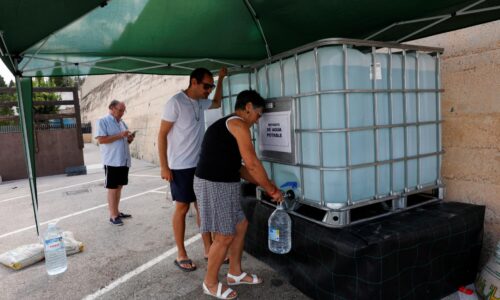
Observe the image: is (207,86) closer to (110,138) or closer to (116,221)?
(110,138)

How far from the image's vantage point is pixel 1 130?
32.3 ft

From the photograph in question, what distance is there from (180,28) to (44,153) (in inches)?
357

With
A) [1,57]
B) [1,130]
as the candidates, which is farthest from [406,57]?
[1,130]

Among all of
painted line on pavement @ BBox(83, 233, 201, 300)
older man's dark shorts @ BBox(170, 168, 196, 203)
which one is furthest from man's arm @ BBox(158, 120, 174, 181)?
painted line on pavement @ BBox(83, 233, 201, 300)

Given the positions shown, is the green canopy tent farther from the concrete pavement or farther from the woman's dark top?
the woman's dark top

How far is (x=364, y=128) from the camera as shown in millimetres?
2180

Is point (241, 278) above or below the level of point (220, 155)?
below

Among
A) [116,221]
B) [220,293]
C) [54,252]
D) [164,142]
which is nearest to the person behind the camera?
[220,293]

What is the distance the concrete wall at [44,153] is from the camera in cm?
962

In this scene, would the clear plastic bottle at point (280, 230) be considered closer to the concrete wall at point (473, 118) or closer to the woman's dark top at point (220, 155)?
the woman's dark top at point (220, 155)

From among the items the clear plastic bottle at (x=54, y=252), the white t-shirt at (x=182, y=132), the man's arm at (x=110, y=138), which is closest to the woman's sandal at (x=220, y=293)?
the white t-shirt at (x=182, y=132)

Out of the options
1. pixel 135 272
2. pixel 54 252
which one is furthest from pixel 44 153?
pixel 135 272

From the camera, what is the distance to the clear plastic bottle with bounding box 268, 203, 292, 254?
2.47m

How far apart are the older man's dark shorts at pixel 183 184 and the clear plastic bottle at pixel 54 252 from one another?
128 cm
